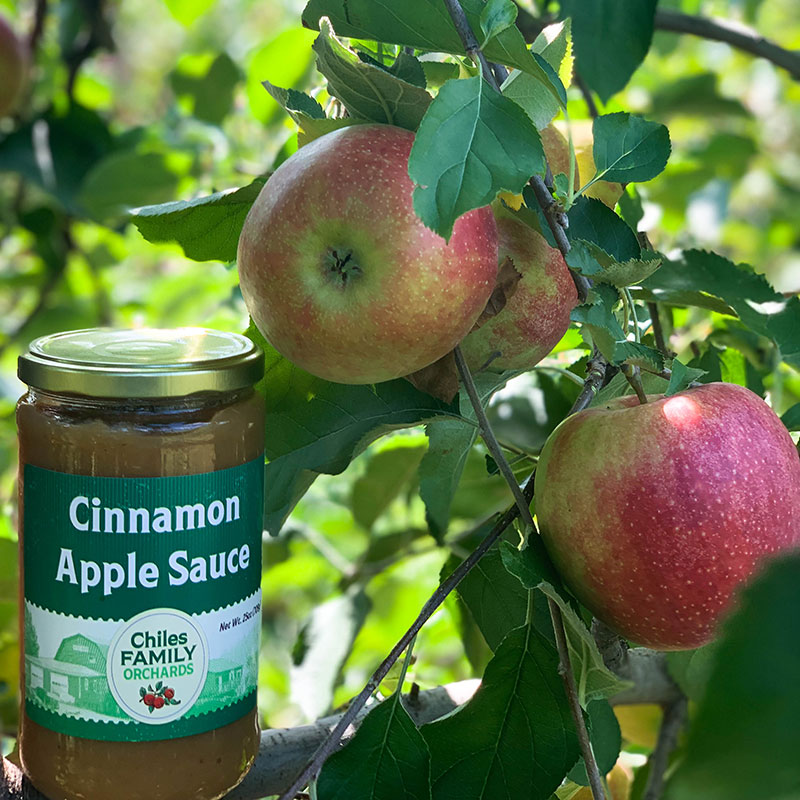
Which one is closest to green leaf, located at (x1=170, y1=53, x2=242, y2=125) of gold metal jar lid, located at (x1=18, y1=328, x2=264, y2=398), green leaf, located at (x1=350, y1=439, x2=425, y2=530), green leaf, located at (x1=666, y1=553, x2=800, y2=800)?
green leaf, located at (x1=350, y1=439, x2=425, y2=530)

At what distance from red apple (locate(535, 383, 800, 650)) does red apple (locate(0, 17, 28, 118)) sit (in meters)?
1.19

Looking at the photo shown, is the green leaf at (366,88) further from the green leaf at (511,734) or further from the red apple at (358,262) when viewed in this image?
the green leaf at (511,734)

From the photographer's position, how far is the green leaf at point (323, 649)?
867mm

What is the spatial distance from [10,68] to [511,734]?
1.24 metres

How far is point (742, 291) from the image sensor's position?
2.13 feet

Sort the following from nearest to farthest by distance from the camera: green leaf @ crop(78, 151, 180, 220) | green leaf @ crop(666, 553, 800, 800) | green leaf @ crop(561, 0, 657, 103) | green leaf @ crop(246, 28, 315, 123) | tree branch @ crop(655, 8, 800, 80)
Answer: green leaf @ crop(666, 553, 800, 800) < green leaf @ crop(561, 0, 657, 103) < tree branch @ crop(655, 8, 800, 80) < green leaf @ crop(246, 28, 315, 123) < green leaf @ crop(78, 151, 180, 220)

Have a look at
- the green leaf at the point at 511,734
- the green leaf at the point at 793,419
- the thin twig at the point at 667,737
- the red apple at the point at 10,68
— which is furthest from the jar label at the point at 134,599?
the red apple at the point at 10,68

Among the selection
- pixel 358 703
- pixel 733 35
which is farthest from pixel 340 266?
pixel 733 35

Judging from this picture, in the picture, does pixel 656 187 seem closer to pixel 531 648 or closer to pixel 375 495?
pixel 375 495

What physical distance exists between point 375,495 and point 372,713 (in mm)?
504

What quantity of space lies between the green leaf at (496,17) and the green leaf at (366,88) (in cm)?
4

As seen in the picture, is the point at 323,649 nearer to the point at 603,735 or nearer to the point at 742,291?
the point at 603,735

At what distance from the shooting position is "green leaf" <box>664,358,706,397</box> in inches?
21.0

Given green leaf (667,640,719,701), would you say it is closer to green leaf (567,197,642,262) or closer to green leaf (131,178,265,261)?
green leaf (567,197,642,262)
